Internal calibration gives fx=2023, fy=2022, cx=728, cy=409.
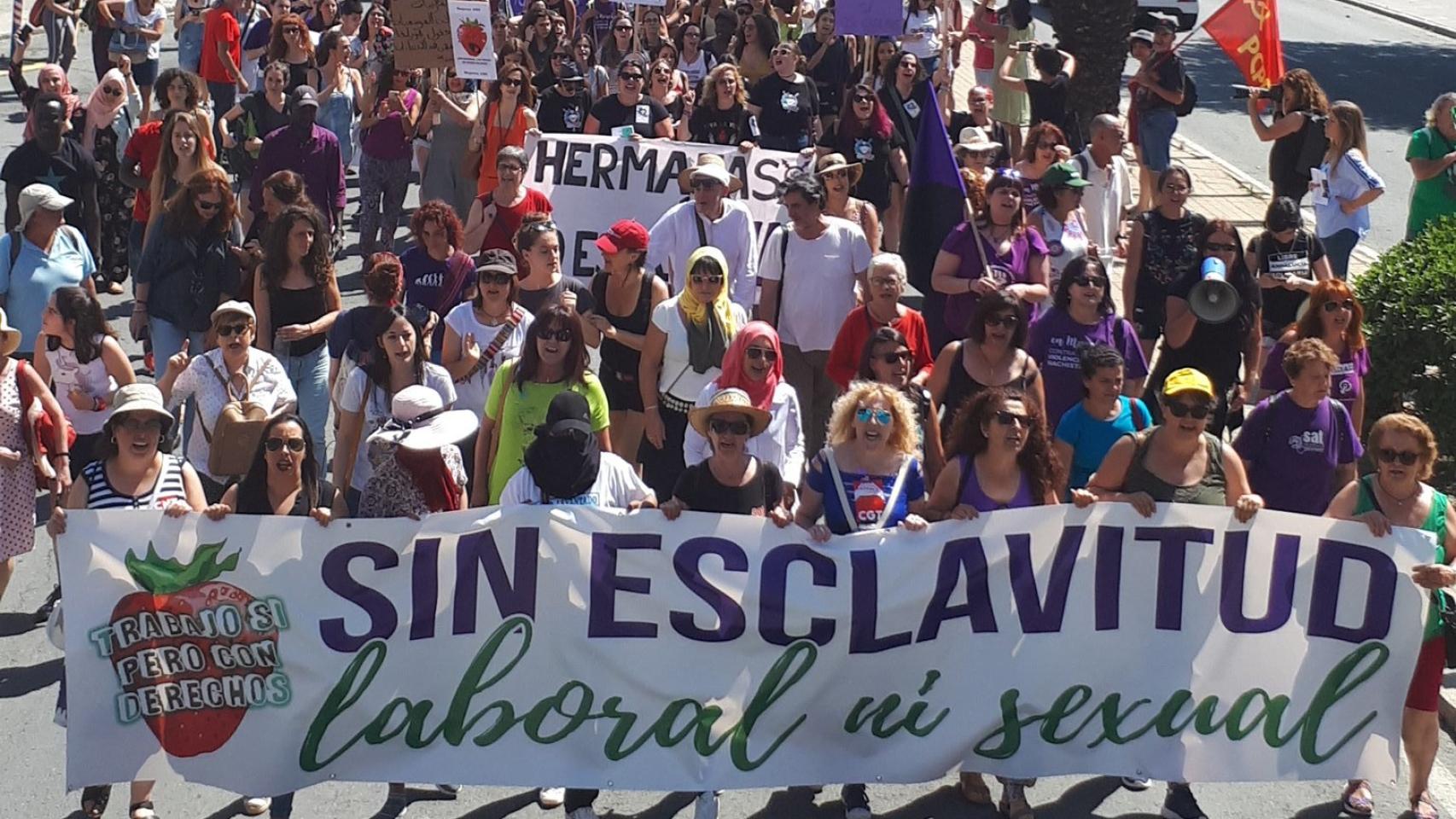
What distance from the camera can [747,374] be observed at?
799cm

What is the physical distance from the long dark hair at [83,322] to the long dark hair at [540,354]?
2.02m

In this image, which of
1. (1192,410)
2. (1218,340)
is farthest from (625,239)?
(1192,410)

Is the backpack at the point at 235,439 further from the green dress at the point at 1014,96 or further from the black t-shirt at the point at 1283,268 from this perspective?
the green dress at the point at 1014,96

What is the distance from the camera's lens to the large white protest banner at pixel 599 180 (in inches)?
507

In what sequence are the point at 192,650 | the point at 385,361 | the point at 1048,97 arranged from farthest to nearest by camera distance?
the point at 1048,97 < the point at 385,361 < the point at 192,650

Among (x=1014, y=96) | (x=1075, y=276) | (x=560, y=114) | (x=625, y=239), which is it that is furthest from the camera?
(x=1014, y=96)

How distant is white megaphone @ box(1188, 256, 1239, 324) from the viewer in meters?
9.21

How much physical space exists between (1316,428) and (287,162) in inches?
277

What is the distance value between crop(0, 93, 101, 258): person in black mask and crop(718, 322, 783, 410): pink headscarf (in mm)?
5629

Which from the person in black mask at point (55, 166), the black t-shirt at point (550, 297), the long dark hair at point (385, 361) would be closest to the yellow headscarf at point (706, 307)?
the black t-shirt at point (550, 297)

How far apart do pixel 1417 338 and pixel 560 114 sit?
672cm

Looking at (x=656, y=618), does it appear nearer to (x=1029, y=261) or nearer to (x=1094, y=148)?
(x=1029, y=261)

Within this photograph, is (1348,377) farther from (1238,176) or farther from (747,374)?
(1238,176)

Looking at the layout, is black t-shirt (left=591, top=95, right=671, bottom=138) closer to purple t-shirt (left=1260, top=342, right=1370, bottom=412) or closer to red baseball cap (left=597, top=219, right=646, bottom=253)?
red baseball cap (left=597, top=219, right=646, bottom=253)
